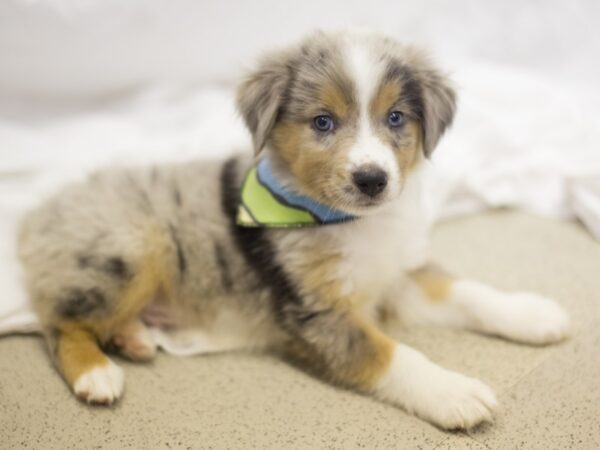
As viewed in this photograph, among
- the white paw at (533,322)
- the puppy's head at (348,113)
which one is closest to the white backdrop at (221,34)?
the puppy's head at (348,113)

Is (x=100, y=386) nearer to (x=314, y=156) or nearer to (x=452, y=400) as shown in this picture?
(x=314, y=156)

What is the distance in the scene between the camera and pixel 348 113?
2463mm

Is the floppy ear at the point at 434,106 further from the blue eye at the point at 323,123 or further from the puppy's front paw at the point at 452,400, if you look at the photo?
the puppy's front paw at the point at 452,400

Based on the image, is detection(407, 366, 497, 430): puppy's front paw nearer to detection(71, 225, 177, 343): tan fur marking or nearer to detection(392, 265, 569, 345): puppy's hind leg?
detection(392, 265, 569, 345): puppy's hind leg

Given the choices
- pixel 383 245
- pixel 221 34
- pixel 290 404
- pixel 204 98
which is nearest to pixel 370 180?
pixel 383 245

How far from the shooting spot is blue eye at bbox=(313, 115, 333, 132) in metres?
2.50

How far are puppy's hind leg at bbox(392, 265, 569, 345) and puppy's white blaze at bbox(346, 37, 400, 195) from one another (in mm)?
743

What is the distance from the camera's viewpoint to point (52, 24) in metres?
3.75

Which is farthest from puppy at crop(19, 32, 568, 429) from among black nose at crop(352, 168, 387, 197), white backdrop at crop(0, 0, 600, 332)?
white backdrop at crop(0, 0, 600, 332)

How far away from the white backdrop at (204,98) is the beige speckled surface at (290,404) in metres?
1.01

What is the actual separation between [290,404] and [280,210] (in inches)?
32.8

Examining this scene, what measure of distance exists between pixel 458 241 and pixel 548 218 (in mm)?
640

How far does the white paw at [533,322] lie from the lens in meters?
2.64

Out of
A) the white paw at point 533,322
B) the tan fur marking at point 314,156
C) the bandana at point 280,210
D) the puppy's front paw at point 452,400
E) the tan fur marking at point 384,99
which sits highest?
the tan fur marking at point 384,99
